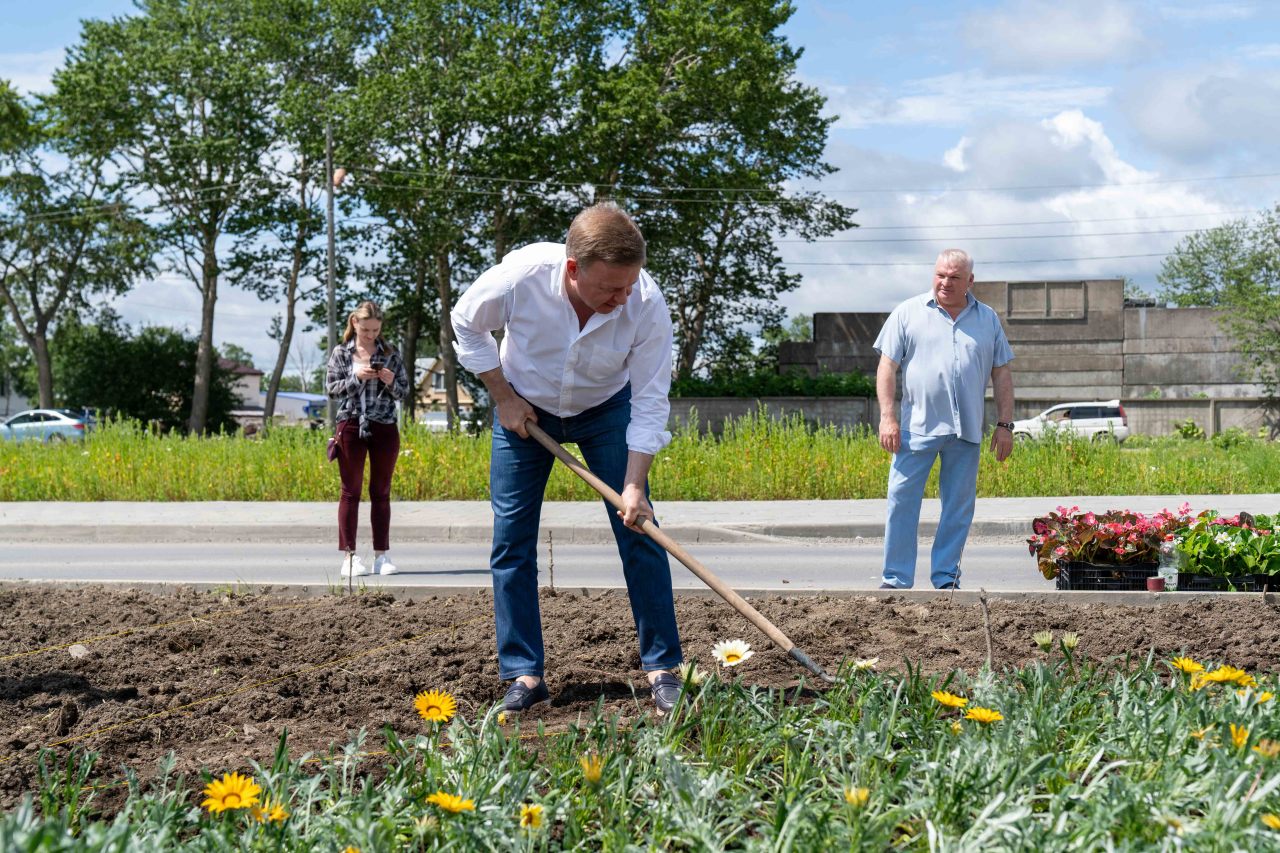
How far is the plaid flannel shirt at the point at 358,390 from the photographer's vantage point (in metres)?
8.20

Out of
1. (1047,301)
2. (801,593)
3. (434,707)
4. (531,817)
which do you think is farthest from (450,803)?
(1047,301)

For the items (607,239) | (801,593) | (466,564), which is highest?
(607,239)

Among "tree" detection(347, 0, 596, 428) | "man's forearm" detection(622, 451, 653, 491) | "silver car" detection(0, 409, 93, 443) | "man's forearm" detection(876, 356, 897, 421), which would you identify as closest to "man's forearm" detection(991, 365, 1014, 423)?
"man's forearm" detection(876, 356, 897, 421)

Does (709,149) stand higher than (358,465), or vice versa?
(709,149)

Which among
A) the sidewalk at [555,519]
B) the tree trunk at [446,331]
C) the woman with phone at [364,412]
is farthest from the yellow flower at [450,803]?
the tree trunk at [446,331]

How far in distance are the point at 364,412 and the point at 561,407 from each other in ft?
13.3

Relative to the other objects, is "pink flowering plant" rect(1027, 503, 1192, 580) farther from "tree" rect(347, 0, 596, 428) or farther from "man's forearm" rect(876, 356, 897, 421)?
"tree" rect(347, 0, 596, 428)

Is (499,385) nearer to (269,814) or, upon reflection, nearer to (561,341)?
(561,341)

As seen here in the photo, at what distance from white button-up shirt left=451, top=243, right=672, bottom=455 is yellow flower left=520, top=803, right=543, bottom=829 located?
1.90 metres

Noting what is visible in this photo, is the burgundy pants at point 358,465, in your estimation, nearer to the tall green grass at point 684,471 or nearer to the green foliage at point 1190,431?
the tall green grass at point 684,471

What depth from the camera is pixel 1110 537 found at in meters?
6.42

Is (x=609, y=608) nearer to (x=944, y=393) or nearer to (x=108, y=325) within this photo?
(x=944, y=393)

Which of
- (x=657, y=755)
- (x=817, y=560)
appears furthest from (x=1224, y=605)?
(x=817, y=560)

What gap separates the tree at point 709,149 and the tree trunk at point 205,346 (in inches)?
594
